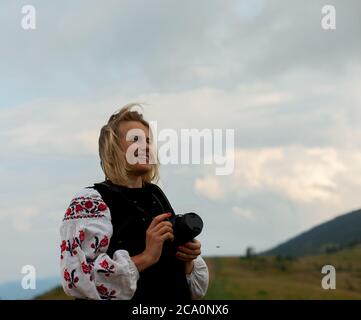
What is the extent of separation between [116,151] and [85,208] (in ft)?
1.31

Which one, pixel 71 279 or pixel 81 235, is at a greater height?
pixel 81 235

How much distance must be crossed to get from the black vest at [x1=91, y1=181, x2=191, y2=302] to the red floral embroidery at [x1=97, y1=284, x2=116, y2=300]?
0.16m

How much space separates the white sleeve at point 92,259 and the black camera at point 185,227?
319 millimetres

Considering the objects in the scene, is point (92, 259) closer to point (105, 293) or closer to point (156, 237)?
point (105, 293)

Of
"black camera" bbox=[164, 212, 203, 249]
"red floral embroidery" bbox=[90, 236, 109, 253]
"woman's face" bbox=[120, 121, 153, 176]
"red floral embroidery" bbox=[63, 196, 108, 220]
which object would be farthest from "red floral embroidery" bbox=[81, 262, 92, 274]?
"woman's face" bbox=[120, 121, 153, 176]

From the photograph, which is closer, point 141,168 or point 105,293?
point 105,293

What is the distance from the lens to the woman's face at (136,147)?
13.5 ft

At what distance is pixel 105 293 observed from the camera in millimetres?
3863

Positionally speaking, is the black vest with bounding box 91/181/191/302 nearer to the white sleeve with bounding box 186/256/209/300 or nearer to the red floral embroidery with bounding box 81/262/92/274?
the white sleeve with bounding box 186/256/209/300

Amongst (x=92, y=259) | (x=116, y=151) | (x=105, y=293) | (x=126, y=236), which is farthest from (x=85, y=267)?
(x=116, y=151)

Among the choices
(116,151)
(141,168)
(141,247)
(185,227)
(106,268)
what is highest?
(116,151)

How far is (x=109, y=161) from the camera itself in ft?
13.5

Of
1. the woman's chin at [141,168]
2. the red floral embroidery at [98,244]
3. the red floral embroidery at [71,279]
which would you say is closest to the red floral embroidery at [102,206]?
the red floral embroidery at [98,244]
